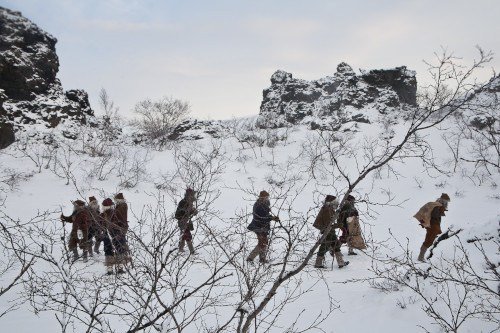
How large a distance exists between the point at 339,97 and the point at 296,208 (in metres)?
15.0

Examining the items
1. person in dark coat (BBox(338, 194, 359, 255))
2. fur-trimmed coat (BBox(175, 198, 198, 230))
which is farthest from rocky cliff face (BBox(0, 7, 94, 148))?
person in dark coat (BBox(338, 194, 359, 255))

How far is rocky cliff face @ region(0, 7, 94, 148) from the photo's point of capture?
683 inches

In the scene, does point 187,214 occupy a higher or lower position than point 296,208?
lower

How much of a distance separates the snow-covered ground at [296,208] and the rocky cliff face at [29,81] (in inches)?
97.7

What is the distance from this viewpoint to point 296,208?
1436 cm

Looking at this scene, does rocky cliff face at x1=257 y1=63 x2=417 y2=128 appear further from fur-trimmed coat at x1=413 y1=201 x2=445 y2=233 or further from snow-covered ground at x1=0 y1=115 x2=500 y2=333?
fur-trimmed coat at x1=413 y1=201 x2=445 y2=233

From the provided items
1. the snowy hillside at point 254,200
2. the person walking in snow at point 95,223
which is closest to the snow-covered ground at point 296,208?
the snowy hillside at point 254,200

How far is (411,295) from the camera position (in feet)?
14.6

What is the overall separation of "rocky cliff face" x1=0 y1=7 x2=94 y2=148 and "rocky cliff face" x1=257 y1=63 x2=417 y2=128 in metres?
13.1

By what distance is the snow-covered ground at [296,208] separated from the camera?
416 centimetres

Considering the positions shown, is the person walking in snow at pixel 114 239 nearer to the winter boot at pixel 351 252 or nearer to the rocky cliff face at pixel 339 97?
the winter boot at pixel 351 252

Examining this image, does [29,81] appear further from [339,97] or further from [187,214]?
[339,97]

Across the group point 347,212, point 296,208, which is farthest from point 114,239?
point 296,208

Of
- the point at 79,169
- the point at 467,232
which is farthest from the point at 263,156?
the point at 467,232
